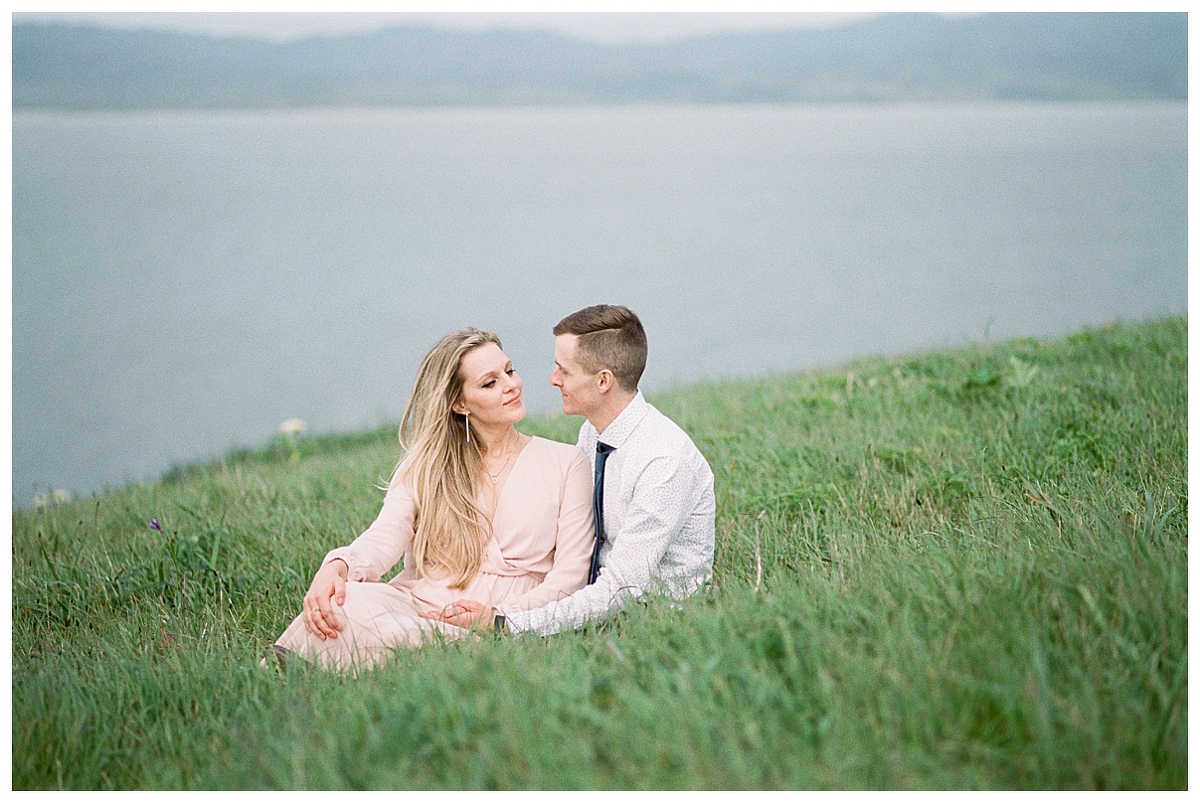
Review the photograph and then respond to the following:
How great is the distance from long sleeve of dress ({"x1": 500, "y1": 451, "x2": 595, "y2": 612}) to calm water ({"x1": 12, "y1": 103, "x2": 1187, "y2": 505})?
15.9ft

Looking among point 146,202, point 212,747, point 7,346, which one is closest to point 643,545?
point 212,747

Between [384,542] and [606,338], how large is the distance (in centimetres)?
100

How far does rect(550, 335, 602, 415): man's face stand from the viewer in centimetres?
320

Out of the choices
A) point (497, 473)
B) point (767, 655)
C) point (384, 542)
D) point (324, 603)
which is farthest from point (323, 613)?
point (767, 655)

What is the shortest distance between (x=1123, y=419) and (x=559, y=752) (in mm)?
3393

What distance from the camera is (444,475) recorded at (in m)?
3.41

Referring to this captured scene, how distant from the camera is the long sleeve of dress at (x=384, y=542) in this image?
10.7 ft

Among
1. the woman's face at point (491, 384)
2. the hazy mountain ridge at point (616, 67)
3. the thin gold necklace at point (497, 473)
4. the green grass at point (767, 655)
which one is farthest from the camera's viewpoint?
the hazy mountain ridge at point (616, 67)

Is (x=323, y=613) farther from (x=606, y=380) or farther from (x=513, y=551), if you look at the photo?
(x=606, y=380)

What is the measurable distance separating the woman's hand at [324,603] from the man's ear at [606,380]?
100 centimetres

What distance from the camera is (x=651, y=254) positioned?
1647 cm

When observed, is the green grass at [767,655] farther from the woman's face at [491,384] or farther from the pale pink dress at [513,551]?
the woman's face at [491,384]

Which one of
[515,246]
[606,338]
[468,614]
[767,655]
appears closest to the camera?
[767,655]

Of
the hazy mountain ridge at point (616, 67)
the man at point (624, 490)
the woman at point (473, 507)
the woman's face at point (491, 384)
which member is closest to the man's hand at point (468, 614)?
the man at point (624, 490)
